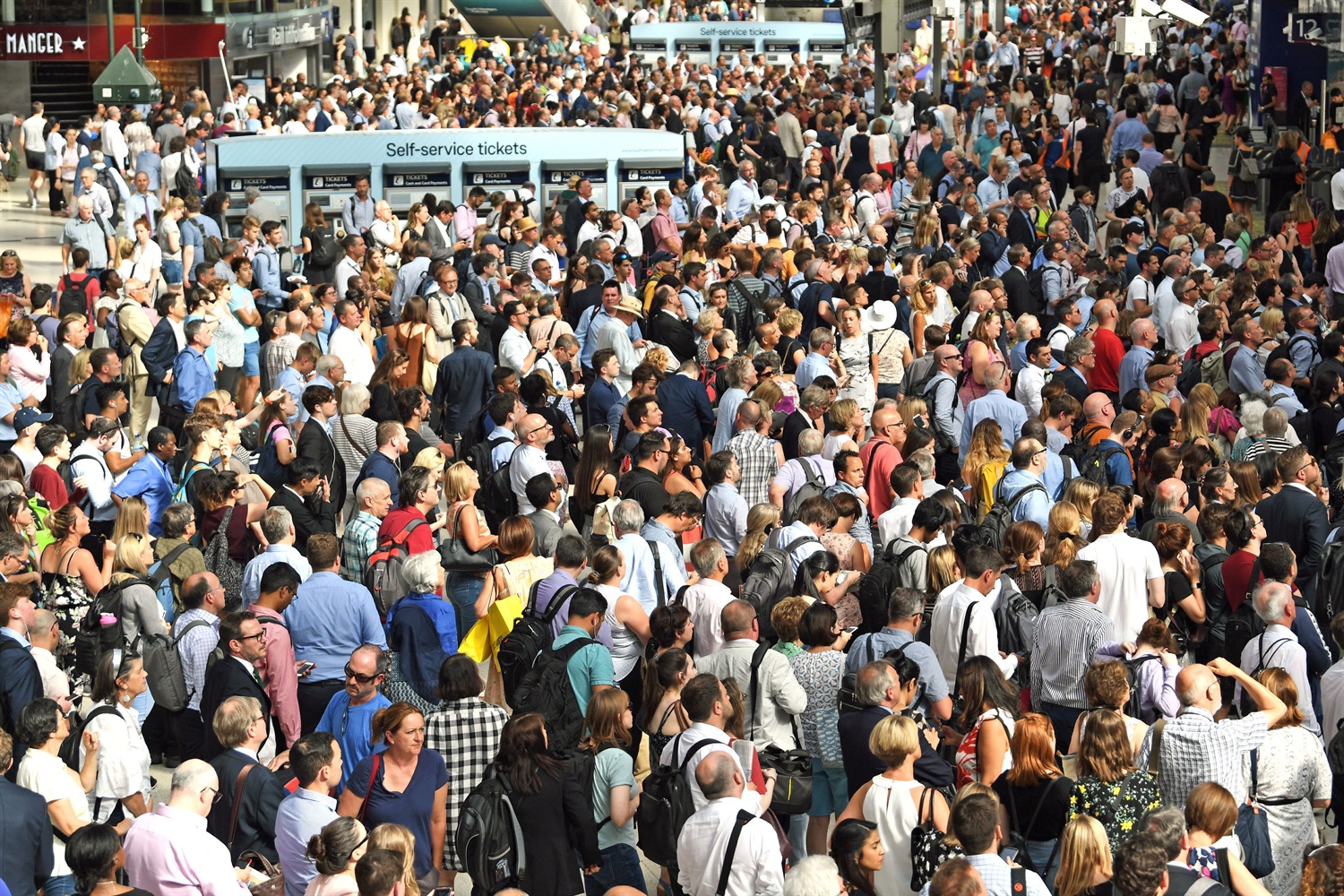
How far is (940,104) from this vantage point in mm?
26547

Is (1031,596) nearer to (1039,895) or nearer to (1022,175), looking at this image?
(1039,895)

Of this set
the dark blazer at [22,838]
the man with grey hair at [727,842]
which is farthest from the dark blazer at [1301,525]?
the dark blazer at [22,838]

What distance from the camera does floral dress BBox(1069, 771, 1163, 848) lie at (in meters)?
6.34

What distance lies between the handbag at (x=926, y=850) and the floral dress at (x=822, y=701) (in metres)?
1.14

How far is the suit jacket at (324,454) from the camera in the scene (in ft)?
34.3

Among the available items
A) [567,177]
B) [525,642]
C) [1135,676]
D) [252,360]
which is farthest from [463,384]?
[567,177]

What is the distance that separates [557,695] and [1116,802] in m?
2.25

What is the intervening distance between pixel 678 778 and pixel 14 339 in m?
7.36

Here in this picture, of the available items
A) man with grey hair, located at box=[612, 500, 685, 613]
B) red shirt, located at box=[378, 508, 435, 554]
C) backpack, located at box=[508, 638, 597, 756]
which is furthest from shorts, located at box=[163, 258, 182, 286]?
backpack, located at box=[508, 638, 597, 756]

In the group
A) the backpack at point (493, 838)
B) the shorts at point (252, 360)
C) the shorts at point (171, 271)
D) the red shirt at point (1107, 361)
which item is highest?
the shorts at point (171, 271)

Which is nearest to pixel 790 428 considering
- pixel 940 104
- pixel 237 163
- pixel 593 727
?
pixel 593 727

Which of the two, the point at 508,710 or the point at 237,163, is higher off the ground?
the point at 237,163

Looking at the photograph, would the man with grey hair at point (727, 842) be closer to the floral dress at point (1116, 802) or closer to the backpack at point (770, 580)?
the floral dress at point (1116, 802)

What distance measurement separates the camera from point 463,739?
22.8 ft
